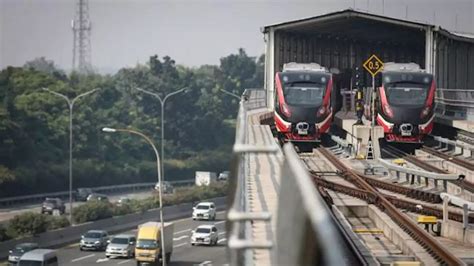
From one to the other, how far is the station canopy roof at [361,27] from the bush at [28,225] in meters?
20.9

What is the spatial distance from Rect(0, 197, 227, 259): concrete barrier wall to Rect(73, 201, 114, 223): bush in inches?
23.6

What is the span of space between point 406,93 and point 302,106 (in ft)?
13.0

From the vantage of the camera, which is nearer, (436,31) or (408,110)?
(408,110)

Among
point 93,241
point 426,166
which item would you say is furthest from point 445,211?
point 93,241

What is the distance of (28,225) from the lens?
231 ft

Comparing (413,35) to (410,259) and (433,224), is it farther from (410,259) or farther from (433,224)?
(410,259)

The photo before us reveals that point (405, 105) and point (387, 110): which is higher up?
point (405, 105)

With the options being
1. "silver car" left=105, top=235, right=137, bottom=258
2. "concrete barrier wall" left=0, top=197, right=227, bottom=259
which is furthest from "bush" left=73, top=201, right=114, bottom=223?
"silver car" left=105, top=235, right=137, bottom=258

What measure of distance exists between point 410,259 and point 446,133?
34565 mm

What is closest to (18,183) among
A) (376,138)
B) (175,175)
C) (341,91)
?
(175,175)

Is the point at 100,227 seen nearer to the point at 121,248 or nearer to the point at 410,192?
the point at 121,248

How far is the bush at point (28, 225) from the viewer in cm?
6981

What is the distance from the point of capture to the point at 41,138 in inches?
4294

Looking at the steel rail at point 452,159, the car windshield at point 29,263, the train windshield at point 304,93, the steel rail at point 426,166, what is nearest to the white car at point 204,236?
the car windshield at point 29,263
